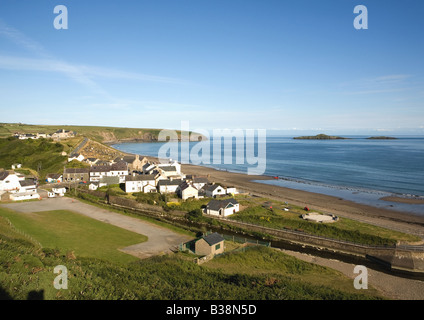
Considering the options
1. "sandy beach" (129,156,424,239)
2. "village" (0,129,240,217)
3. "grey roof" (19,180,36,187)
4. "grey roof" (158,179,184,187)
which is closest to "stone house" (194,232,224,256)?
"village" (0,129,240,217)

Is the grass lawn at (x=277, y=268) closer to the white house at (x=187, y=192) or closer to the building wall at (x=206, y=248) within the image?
the building wall at (x=206, y=248)

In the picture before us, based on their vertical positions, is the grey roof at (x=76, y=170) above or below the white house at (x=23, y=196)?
above

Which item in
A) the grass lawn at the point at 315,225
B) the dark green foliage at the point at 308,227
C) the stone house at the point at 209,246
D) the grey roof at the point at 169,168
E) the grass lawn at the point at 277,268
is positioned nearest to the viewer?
the grass lawn at the point at 277,268

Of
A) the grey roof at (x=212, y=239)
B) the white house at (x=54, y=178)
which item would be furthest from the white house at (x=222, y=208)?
the white house at (x=54, y=178)
